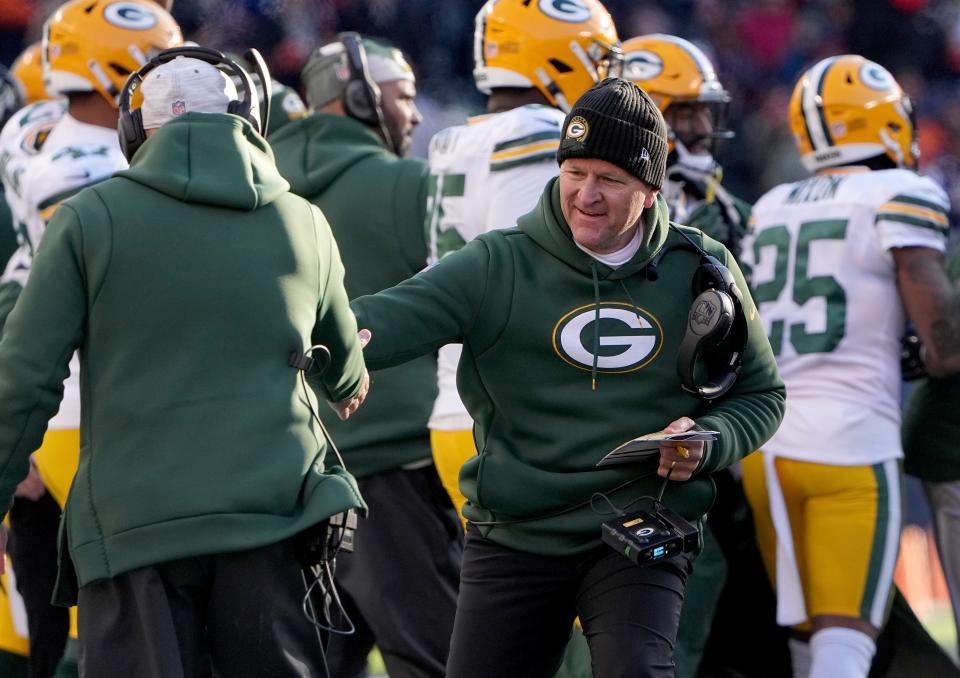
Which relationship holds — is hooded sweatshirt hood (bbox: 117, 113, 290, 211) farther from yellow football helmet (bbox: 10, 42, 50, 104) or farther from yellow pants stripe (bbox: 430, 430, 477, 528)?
yellow football helmet (bbox: 10, 42, 50, 104)

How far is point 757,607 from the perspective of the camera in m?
5.96

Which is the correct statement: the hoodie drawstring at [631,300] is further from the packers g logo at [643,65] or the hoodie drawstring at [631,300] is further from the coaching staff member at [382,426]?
the packers g logo at [643,65]

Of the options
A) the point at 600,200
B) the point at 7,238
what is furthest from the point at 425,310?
the point at 7,238

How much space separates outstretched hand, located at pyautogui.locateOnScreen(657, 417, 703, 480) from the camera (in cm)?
363

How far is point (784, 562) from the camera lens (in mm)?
5473

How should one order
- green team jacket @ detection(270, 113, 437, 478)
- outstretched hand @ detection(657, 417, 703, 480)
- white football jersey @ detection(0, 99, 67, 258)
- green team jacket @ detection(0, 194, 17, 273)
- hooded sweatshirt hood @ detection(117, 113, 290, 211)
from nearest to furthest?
1. hooded sweatshirt hood @ detection(117, 113, 290, 211)
2. outstretched hand @ detection(657, 417, 703, 480)
3. green team jacket @ detection(270, 113, 437, 478)
4. white football jersey @ detection(0, 99, 67, 258)
5. green team jacket @ detection(0, 194, 17, 273)

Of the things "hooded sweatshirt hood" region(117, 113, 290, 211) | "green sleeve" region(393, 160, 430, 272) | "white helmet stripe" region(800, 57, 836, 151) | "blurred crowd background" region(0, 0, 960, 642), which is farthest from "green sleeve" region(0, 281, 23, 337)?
"blurred crowd background" region(0, 0, 960, 642)

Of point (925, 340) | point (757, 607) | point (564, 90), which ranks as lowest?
point (757, 607)

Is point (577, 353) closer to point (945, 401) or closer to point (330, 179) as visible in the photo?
point (330, 179)

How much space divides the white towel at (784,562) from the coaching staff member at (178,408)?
7.62 ft

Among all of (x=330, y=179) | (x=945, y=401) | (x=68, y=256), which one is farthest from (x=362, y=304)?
(x=945, y=401)

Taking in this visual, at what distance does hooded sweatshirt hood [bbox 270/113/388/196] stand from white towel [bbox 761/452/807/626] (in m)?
1.71

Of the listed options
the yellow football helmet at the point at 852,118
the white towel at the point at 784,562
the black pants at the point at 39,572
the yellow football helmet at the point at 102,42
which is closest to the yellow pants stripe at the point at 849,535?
the white towel at the point at 784,562

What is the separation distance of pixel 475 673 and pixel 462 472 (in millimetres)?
488
